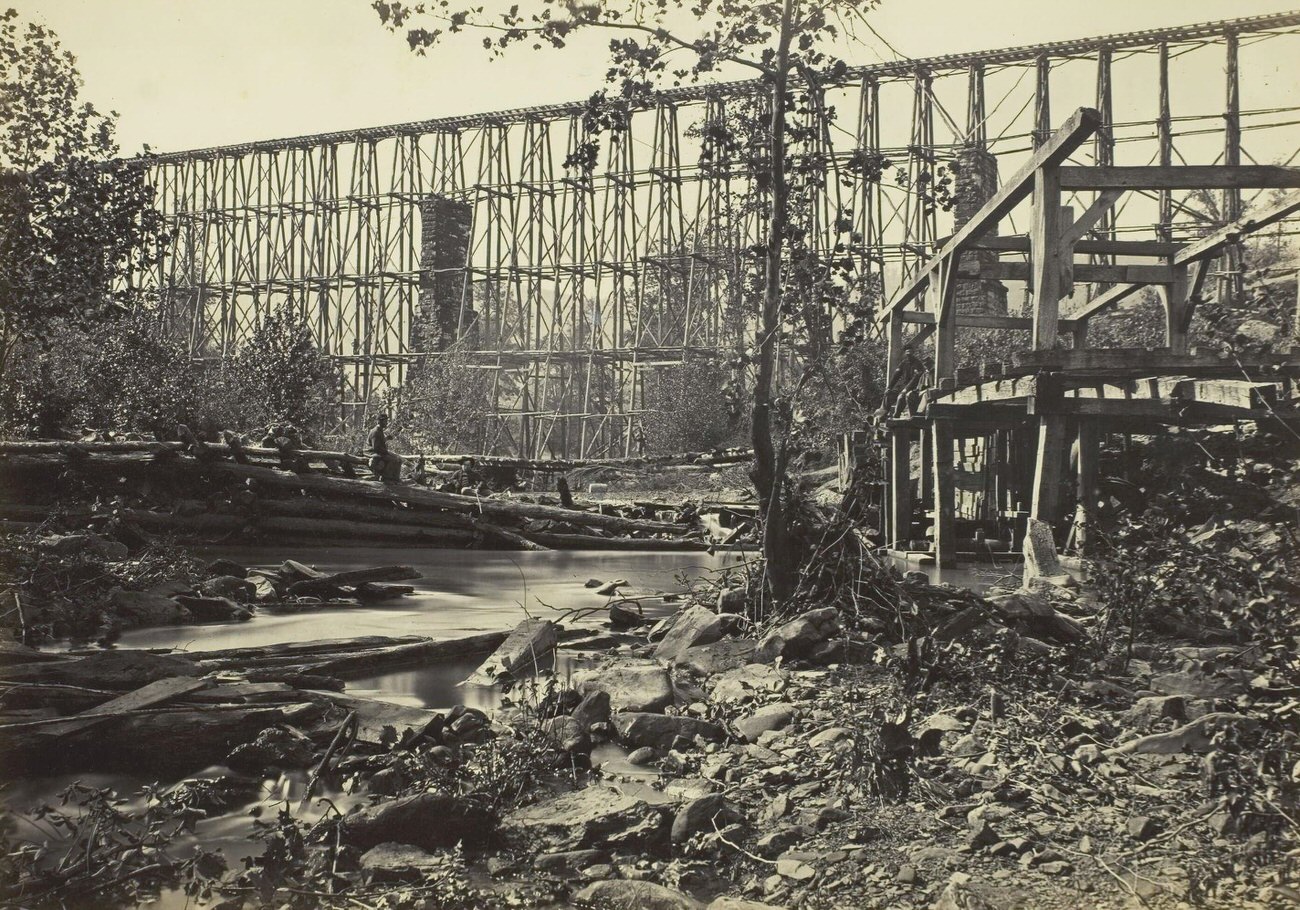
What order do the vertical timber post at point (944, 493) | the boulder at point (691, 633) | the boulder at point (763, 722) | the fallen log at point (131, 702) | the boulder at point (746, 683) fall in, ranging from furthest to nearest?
the vertical timber post at point (944, 493) < the boulder at point (691, 633) < the boulder at point (746, 683) < the boulder at point (763, 722) < the fallen log at point (131, 702)

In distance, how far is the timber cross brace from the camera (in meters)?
8.03

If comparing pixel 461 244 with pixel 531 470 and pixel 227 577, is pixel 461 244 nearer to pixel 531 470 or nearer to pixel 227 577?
pixel 531 470

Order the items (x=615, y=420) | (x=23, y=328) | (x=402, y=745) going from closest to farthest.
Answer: (x=402, y=745) < (x=23, y=328) < (x=615, y=420)

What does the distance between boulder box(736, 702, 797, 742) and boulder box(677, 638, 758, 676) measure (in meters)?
1.22

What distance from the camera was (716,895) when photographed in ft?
12.3

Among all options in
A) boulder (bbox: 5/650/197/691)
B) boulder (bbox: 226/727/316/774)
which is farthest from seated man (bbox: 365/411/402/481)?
boulder (bbox: 226/727/316/774)

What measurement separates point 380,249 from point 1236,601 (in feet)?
124

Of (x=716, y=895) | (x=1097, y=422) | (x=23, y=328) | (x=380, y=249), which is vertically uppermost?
(x=380, y=249)

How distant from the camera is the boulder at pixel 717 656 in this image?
6914 millimetres

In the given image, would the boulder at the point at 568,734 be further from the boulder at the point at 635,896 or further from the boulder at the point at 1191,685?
the boulder at the point at 1191,685

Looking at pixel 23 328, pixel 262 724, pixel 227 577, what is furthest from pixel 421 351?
pixel 262 724

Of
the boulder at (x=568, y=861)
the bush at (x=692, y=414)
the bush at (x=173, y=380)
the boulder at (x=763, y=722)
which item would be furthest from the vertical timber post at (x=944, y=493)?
the bush at (x=173, y=380)

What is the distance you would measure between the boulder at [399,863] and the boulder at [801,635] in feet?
10.1

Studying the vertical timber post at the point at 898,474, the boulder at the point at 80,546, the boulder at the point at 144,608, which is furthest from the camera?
the vertical timber post at the point at 898,474
